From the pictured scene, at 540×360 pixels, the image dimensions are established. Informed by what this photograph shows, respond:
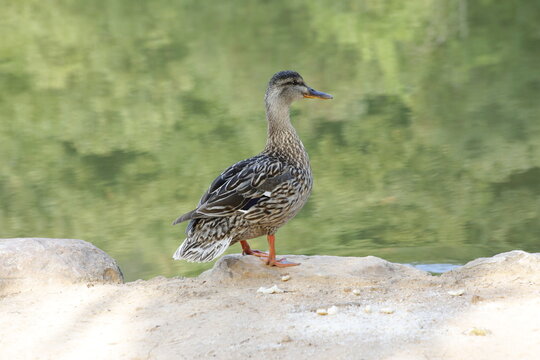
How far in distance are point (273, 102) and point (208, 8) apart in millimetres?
12853


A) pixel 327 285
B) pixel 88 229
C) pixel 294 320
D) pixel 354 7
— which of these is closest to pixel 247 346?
pixel 294 320

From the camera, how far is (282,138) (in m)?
6.12

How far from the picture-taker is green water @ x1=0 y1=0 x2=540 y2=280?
27.6 ft

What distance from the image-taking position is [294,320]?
4.70m

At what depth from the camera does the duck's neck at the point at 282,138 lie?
6.05 metres

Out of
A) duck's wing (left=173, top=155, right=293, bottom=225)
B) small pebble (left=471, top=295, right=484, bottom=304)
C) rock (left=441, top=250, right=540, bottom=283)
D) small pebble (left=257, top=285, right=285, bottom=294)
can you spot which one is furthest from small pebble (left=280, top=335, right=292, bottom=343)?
rock (left=441, top=250, right=540, bottom=283)

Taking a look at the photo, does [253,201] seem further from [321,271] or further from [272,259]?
[321,271]

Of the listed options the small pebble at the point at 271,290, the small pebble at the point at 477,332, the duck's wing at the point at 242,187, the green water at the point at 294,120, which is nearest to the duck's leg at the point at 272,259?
the duck's wing at the point at 242,187

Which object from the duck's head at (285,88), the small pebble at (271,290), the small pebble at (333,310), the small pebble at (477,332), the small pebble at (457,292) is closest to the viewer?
the small pebble at (477,332)

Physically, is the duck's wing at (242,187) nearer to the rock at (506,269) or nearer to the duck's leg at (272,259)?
the duck's leg at (272,259)

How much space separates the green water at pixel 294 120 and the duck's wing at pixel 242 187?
80.0 inches

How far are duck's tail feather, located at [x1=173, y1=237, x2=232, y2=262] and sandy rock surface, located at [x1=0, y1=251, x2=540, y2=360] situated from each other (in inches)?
6.9

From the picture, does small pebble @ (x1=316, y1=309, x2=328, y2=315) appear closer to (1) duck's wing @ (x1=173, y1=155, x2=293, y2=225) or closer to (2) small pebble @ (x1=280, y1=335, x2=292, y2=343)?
(2) small pebble @ (x1=280, y1=335, x2=292, y2=343)

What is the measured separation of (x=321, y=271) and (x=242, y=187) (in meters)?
0.72
